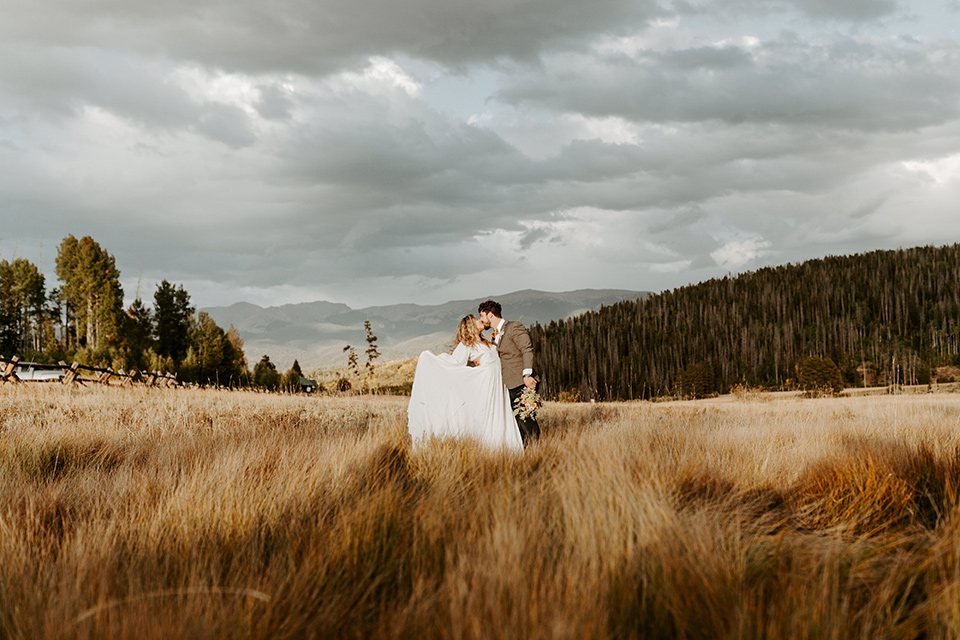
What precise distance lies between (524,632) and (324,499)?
2.63 m

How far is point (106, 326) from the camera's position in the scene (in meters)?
45.5

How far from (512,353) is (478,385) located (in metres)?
0.81

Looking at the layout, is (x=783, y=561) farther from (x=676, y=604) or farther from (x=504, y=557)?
(x=504, y=557)

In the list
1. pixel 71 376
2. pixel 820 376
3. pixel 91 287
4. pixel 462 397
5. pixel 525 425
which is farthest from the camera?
pixel 820 376

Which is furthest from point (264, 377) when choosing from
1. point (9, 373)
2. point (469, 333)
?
point (469, 333)

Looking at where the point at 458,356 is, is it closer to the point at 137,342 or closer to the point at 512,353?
the point at 512,353

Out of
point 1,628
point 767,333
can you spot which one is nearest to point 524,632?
point 1,628

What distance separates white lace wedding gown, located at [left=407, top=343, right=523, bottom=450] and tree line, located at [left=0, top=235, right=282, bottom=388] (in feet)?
129

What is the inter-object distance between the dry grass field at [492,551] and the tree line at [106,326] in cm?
4176

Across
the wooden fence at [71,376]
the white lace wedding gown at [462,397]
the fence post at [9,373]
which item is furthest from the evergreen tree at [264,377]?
the white lace wedding gown at [462,397]

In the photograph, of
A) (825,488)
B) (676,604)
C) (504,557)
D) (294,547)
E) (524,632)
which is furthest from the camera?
(825,488)

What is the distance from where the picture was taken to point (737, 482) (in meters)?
5.16

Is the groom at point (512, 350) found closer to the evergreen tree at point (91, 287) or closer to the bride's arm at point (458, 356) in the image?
the bride's arm at point (458, 356)

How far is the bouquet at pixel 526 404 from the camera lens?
8633mm
